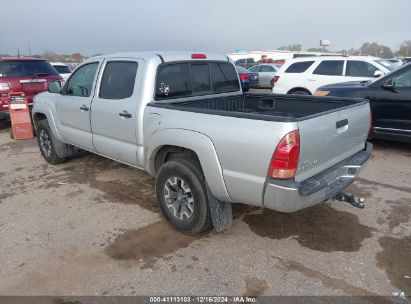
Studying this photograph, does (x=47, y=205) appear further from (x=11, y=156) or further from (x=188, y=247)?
(x=11, y=156)

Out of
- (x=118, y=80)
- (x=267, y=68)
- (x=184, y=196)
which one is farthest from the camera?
(x=267, y=68)

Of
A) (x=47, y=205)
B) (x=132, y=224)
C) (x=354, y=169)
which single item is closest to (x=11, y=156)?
(x=47, y=205)

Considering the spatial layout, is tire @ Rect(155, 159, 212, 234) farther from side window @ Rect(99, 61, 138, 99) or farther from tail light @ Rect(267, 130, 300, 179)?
side window @ Rect(99, 61, 138, 99)

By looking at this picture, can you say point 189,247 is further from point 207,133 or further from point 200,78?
point 200,78

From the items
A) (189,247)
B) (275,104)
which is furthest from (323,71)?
(189,247)

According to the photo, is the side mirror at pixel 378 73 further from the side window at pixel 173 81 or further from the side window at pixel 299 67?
the side window at pixel 173 81

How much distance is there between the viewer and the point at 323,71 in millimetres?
9898

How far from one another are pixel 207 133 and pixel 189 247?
116 centimetres

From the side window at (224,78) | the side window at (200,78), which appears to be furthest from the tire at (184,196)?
the side window at (224,78)

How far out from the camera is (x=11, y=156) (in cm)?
699

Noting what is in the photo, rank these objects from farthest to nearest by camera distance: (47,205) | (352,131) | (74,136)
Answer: (74,136), (47,205), (352,131)

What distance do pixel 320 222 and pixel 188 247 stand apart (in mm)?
1506

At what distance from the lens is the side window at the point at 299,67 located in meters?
10.3

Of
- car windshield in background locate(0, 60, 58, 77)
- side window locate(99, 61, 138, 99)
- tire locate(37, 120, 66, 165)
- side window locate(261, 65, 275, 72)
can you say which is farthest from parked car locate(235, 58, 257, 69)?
side window locate(99, 61, 138, 99)
